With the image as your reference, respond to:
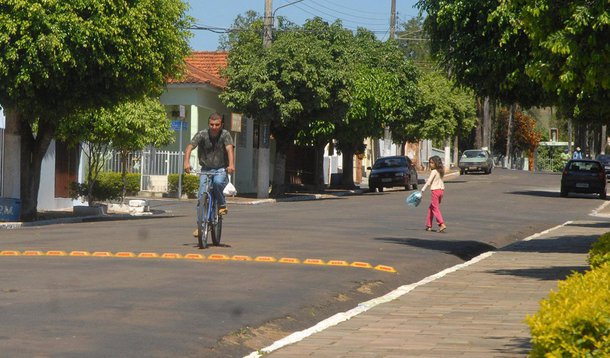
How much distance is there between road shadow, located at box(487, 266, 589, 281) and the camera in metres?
15.2

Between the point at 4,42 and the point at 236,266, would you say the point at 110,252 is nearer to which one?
the point at 236,266

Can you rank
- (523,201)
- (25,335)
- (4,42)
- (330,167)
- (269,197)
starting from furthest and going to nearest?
(330,167)
(269,197)
(523,201)
(4,42)
(25,335)

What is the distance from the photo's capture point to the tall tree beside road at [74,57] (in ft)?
85.6

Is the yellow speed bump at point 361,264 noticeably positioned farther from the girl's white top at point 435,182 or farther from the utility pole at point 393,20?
the utility pole at point 393,20

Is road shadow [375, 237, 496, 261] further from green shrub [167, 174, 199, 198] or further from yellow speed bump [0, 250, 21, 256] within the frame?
green shrub [167, 174, 199, 198]

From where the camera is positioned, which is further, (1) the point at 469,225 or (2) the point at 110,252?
(1) the point at 469,225

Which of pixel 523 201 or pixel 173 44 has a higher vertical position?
pixel 173 44

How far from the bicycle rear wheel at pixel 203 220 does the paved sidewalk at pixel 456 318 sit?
3.49m

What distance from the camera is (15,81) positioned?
26.3 m

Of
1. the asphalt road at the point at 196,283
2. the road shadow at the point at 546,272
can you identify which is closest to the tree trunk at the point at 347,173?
the asphalt road at the point at 196,283

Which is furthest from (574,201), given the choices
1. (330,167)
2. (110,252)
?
(110,252)

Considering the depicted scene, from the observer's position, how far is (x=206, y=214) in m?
17.2

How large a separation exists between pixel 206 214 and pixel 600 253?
6595 mm

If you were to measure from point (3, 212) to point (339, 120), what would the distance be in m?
23.1
